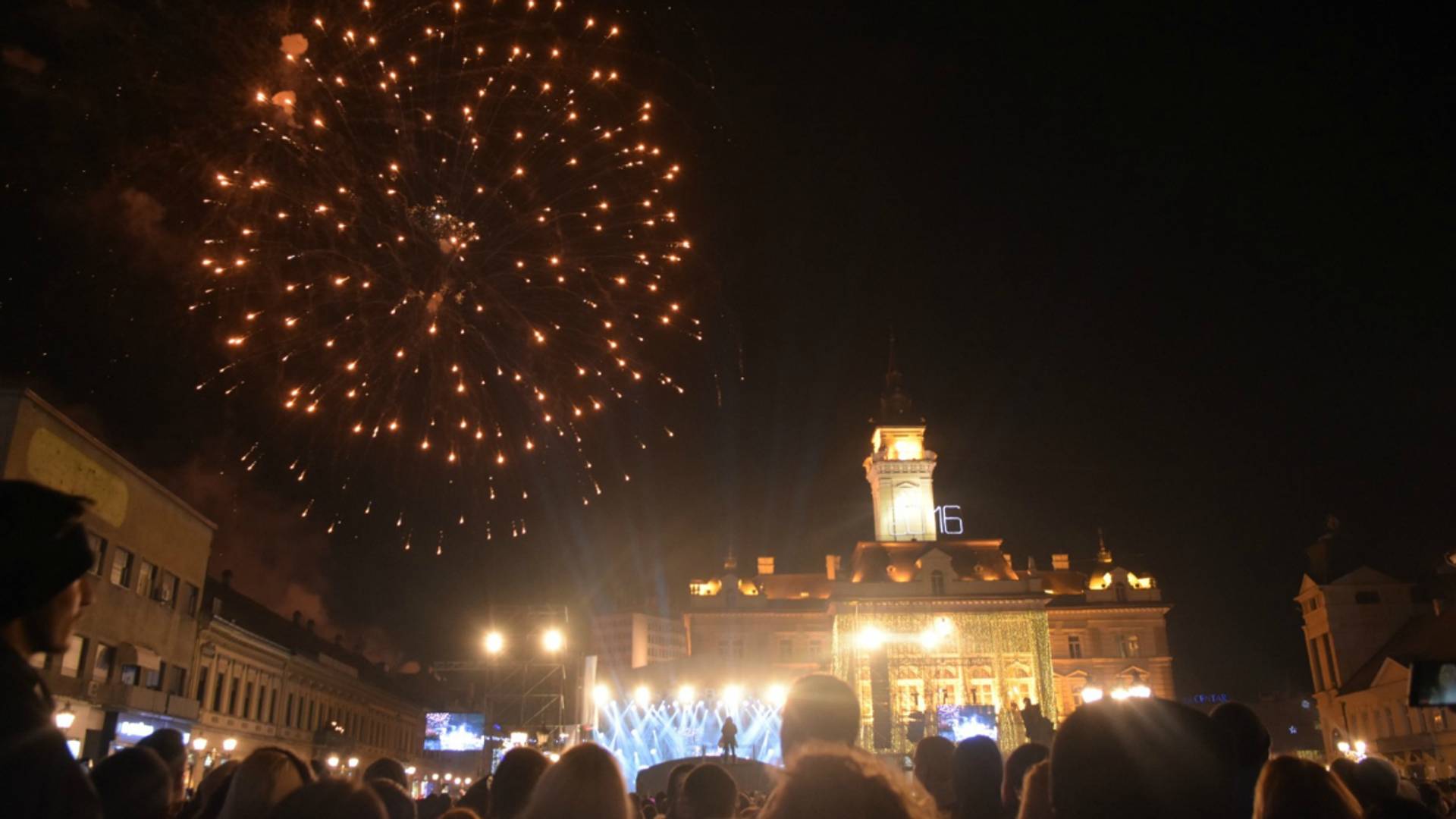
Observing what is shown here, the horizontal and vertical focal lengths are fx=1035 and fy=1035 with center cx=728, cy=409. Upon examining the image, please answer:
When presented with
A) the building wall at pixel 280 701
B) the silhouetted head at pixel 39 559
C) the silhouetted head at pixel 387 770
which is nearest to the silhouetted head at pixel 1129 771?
the silhouetted head at pixel 39 559

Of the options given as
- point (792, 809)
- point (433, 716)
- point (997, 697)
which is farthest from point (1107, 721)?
point (997, 697)

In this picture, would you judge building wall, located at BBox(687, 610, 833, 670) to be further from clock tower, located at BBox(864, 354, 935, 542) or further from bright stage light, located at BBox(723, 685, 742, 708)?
clock tower, located at BBox(864, 354, 935, 542)

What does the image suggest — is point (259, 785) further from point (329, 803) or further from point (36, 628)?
point (36, 628)

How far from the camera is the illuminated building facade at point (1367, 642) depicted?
54094 millimetres

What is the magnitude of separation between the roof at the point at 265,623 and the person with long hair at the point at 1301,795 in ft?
124

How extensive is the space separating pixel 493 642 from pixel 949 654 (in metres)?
39.0

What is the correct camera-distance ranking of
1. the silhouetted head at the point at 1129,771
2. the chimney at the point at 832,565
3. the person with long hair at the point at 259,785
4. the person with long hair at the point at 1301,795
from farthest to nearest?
the chimney at the point at 832,565, the person with long hair at the point at 259,785, the person with long hair at the point at 1301,795, the silhouetted head at the point at 1129,771

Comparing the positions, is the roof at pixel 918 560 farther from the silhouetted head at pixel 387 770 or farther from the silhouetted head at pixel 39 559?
the silhouetted head at pixel 39 559

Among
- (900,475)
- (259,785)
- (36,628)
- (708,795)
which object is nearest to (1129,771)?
(36,628)

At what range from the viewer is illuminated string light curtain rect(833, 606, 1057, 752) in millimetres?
62125

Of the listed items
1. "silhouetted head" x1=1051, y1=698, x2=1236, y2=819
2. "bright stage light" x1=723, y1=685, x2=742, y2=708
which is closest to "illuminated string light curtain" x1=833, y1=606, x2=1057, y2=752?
"bright stage light" x1=723, y1=685, x2=742, y2=708

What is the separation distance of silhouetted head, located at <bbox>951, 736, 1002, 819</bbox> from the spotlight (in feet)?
92.3

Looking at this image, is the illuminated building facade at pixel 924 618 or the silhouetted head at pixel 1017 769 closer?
the silhouetted head at pixel 1017 769

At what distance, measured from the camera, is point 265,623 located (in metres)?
49.5
